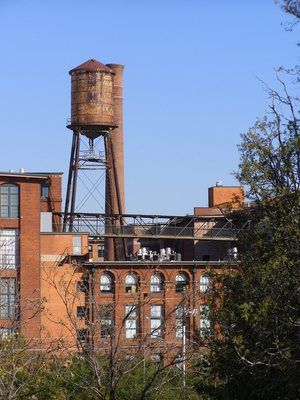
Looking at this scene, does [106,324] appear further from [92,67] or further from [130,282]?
[92,67]

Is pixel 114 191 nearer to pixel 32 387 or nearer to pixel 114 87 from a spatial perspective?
pixel 114 87

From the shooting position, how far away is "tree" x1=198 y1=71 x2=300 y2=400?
62.2 ft

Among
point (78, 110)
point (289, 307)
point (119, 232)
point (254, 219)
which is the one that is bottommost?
point (289, 307)

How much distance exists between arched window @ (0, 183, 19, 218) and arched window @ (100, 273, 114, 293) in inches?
258

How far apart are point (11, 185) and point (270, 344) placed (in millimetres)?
43207

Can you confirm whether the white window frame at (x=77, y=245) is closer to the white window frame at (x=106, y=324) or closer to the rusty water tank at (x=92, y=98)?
the rusty water tank at (x=92, y=98)

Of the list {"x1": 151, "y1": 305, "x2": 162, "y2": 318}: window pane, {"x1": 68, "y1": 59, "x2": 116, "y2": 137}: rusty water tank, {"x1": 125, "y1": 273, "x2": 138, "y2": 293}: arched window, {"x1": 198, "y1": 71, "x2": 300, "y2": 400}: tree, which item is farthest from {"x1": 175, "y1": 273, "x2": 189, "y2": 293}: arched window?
{"x1": 198, "y1": 71, "x2": 300, "y2": 400}: tree

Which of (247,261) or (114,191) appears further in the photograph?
(114,191)

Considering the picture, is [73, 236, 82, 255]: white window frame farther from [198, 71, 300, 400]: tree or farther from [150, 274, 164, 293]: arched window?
[198, 71, 300, 400]: tree

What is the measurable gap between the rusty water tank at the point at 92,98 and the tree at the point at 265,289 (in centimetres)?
4824

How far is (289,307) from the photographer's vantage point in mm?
18906

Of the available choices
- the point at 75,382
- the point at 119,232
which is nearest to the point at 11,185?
the point at 119,232

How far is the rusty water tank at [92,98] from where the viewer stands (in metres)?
68.8

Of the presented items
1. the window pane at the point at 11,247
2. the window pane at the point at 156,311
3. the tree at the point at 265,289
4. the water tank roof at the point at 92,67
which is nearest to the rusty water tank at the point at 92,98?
the water tank roof at the point at 92,67
